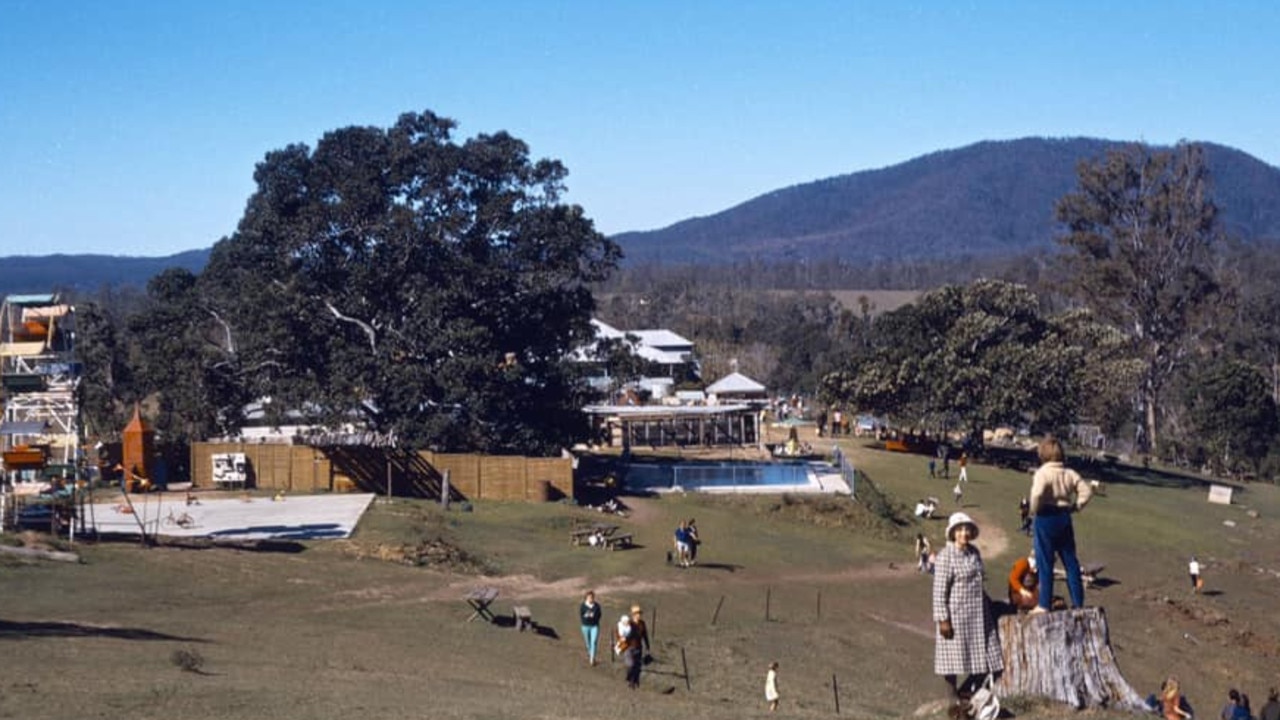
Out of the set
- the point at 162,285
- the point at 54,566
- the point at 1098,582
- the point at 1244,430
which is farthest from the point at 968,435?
the point at 54,566

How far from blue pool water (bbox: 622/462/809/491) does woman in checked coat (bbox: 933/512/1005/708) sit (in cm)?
3831

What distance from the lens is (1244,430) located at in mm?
74125

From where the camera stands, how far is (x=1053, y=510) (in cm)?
1244

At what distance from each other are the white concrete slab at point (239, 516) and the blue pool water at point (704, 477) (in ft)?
36.4

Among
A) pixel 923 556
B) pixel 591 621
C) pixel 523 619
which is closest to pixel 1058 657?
pixel 591 621

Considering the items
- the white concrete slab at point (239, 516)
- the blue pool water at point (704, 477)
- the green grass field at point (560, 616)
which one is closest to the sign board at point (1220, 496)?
the green grass field at point (560, 616)

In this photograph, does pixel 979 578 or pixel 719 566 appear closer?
pixel 979 578

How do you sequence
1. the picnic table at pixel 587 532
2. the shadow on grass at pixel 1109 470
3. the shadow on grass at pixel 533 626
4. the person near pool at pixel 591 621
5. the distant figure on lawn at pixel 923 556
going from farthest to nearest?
the shadow on grass at pixel 1109 470
the distant figure on lawn at pixel 923 556
the picnic table at pixel 587 532
the shadow on grass at pixel 533 626
the person near pool at pixel 591 621

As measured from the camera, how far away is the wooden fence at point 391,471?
46.8 meters

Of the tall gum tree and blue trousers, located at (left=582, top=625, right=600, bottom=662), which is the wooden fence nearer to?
blue trousers, located at (left=582, top=625, right=600, bottom=662)

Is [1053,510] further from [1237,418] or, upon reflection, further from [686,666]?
[1237,418]

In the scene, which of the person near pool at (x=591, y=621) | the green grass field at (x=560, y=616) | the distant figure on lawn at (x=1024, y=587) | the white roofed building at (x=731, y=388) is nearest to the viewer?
the distant figure on lawn at (x=1024, y=587)

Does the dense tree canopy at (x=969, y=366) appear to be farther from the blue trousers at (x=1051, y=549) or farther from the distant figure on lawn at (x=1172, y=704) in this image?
the blue trousers at (x=1051, y=549)

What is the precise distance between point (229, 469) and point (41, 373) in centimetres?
1403
